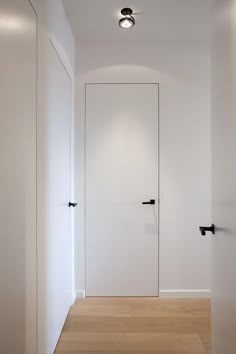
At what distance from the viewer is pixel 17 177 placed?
49.7 inches

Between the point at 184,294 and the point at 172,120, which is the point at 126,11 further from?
the point at 184,294

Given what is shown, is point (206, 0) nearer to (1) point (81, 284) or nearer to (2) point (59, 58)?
(2) point (59, 58)

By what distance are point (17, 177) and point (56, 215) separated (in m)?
0.82

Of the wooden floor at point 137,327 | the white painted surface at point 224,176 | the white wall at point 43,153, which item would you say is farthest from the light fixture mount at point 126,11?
the wooden floor at point 137,327

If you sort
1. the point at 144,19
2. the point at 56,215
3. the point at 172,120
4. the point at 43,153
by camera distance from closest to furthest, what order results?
1. the point at 43,153
2. the point at 56,215
3. the point at 144,19
4. the point at 172,120

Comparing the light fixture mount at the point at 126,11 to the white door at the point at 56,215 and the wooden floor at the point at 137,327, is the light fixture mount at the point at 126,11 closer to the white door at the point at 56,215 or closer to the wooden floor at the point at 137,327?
the white door at the point at 56,215

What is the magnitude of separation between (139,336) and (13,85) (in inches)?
77.7

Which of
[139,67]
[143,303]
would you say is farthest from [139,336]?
[139,67]

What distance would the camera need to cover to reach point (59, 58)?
85.2 inches

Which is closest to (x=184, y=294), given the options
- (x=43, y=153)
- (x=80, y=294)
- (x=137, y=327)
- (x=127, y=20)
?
(x=137, y=327)

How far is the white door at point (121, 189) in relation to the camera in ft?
9.43

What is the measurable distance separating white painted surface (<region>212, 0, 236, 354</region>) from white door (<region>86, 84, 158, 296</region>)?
1354 mm

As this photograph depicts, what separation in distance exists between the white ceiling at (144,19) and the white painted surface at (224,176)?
898 mm

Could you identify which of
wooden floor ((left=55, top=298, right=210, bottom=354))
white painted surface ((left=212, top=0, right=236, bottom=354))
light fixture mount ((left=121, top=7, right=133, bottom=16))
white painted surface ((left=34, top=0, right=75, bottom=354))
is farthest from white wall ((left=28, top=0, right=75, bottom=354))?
white painted surface ((left=212, top=0, right=236, bottom=354))
